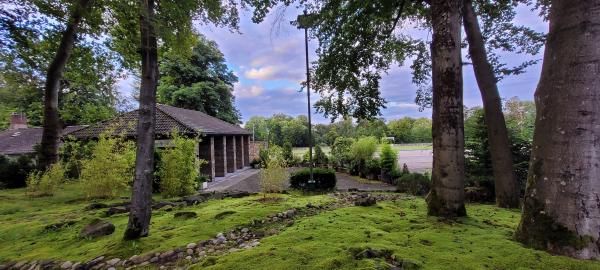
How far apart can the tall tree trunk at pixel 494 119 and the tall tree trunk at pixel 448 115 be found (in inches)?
117

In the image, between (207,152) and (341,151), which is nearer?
(207,152)

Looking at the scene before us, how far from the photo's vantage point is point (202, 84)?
2791cm

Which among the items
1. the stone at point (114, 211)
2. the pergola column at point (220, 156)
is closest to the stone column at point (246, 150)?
the pergola column at point (220, 156)

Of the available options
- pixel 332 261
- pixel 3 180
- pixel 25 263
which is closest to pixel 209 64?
pixel 3 180

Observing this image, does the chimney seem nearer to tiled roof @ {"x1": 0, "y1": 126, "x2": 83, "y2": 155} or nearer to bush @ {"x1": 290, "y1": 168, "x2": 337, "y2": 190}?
tiled roof @ {"x1": 0, "y1": 126, "x2": 83, "y2": 155}

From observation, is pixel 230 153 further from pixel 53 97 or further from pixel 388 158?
pixel 53 97

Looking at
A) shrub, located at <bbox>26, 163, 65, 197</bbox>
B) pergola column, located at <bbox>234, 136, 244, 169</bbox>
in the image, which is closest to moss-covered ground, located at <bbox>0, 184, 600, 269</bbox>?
shrub, located at <bbox>26, 163, 65, 197</bbox>

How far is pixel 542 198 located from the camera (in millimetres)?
2711

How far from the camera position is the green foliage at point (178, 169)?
10148mm

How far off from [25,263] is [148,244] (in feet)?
5.05

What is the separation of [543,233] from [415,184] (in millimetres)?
8571

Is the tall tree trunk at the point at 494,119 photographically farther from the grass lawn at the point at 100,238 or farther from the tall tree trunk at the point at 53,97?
the tall tree trunk at the point at 53,97

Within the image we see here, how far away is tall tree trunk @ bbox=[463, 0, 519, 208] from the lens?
6520 mm

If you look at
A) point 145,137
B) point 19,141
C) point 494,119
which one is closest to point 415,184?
point 494,119
